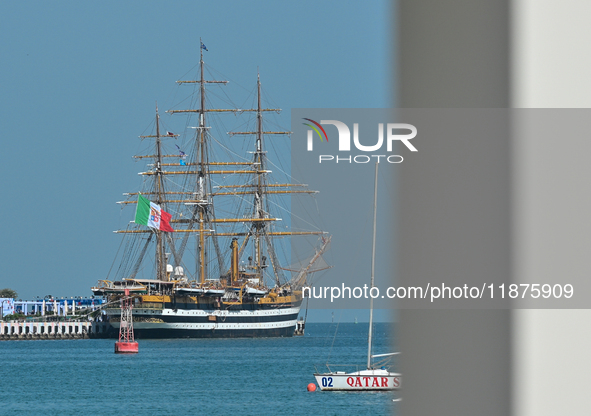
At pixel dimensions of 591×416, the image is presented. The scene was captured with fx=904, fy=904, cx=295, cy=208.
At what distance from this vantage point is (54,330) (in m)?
48.7

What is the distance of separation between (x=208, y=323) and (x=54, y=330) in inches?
423

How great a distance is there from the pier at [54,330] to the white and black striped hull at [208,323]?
4390 millimetres

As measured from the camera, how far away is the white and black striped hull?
41375mm

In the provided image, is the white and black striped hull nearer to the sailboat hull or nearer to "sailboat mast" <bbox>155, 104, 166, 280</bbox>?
"sailboat mast" <bbox>155, 104, 166, 280</bbox>

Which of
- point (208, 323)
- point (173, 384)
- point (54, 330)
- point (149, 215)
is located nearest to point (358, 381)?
point (173, 384)

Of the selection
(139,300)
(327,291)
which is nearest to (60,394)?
(327,291)

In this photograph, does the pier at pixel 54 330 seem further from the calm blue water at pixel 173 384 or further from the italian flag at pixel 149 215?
the calm blue water at pixel 173 384

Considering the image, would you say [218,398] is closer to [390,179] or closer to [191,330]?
[390,179]

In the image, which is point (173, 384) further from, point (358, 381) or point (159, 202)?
point (159, 202)

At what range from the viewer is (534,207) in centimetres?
140

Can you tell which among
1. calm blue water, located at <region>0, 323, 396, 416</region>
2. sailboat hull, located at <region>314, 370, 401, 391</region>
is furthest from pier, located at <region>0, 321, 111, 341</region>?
sailboat hull, located at <region>314, 370, 401, 391</region>

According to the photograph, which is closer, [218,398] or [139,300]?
[218,398]

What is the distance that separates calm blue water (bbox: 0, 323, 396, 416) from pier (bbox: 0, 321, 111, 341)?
12.3m

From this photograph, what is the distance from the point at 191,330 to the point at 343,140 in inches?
1643
